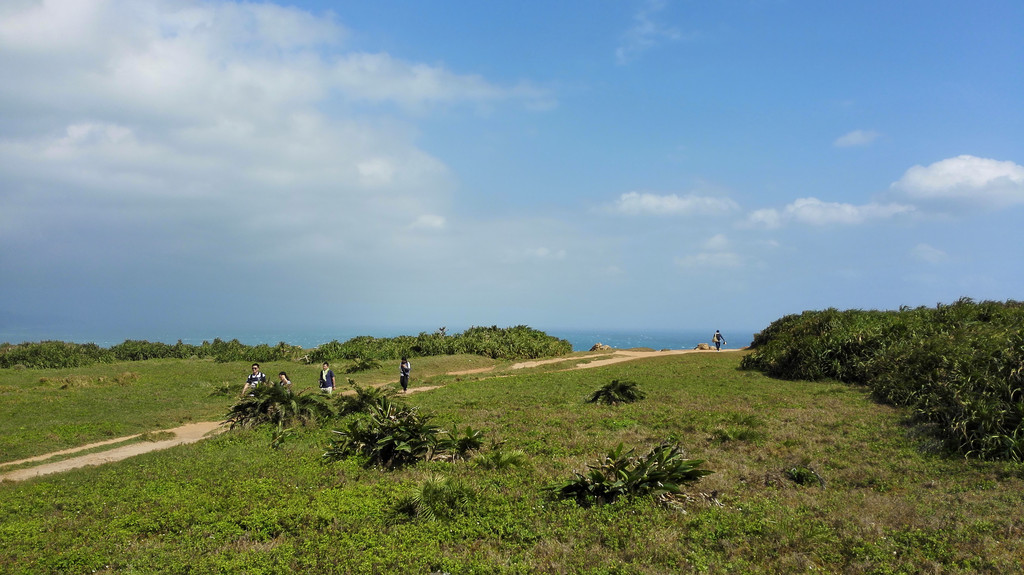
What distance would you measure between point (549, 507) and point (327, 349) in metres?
36.3

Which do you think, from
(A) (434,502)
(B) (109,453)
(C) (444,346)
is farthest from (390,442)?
(C) (444,346)

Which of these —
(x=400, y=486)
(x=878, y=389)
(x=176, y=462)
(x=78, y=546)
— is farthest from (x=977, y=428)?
(x=176, y=462)

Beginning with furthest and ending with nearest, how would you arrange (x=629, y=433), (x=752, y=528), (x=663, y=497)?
(x=629, y=433)
(x=663, y=497)
(x=752, y=528)

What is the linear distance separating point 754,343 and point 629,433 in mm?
29539

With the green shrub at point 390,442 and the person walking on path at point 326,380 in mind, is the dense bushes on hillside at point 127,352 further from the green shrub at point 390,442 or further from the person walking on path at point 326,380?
the green shrub at point 390,442

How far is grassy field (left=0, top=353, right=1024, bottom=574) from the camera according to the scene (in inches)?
308

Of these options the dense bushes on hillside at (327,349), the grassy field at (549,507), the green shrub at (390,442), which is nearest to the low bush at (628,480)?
the grassy field at (549,507)

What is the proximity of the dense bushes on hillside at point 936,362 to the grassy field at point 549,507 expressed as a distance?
2.96ft

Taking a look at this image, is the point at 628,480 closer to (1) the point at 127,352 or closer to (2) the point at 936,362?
(2) the point at 936,362

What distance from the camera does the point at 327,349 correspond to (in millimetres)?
42719

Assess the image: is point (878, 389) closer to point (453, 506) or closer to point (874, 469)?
point (874, 469)

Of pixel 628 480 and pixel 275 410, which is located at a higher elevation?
pixel 275 410

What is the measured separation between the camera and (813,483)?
35.1 ft

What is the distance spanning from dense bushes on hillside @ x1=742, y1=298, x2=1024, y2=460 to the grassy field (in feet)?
2.96
